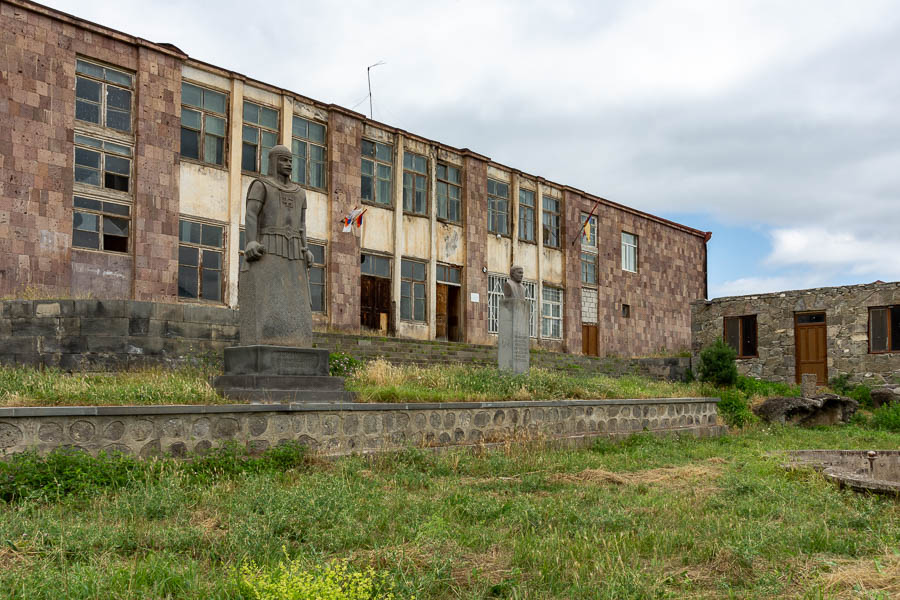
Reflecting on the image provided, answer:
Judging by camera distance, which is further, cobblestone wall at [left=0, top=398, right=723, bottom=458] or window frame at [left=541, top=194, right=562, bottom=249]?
window frame at [left=541, top=194, right=562, bottom=249]

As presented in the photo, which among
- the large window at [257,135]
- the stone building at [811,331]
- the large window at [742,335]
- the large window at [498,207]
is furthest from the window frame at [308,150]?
the large window at [742,335]

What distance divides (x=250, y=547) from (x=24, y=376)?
7171 millimetres

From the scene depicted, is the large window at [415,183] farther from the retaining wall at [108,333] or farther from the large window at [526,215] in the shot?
the retaining wall at [108,333]

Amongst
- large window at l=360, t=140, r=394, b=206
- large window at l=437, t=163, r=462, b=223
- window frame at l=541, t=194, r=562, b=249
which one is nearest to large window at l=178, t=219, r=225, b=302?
large window at l=360, t=140, r=394, b=206

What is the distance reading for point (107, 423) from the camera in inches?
314

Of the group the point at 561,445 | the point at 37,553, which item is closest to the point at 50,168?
the point at 561,445

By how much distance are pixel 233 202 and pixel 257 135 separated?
7.22ft

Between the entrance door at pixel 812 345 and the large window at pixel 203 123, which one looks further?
the entrance door at pixel 812 345

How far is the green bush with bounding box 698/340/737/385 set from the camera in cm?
2278

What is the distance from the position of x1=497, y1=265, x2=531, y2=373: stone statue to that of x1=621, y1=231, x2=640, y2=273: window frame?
19311 mm

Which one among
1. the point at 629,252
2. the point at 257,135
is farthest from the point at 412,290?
the point at 629,252

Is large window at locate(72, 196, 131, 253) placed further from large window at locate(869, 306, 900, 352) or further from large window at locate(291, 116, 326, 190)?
large window at locate(869, 306, 900, 352)

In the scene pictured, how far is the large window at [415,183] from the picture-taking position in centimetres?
2514

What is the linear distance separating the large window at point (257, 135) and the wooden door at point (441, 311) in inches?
293
